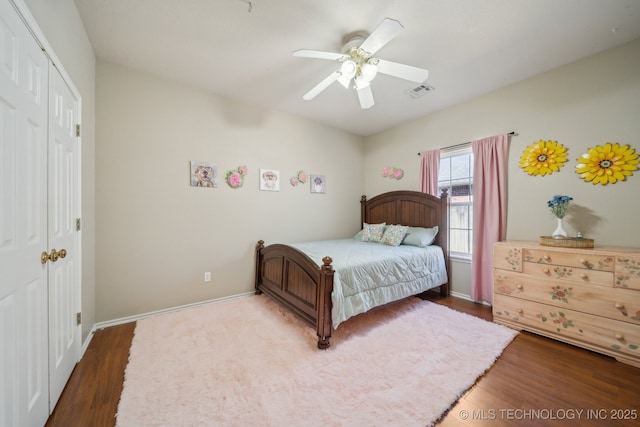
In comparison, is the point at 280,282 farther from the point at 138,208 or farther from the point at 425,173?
the point at 425,173

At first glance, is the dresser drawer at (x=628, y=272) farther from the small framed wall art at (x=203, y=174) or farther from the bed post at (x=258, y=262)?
the small framed wall art at (x=203, y=174)

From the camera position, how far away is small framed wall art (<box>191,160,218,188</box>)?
286cm

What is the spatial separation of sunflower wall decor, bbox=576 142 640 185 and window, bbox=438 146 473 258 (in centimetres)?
109

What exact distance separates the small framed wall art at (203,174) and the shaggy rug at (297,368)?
1536 millimetres

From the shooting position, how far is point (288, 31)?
197cm

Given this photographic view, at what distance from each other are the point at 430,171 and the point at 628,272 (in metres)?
2.18

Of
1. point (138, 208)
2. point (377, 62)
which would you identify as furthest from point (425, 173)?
point (138, 208)

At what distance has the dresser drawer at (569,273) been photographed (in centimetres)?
194

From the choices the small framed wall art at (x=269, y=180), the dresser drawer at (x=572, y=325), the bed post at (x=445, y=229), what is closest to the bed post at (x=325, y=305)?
the small framed wall art at (x=269, y=180)

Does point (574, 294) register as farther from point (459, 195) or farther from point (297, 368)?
point (297, 368)

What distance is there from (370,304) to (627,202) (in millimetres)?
2531

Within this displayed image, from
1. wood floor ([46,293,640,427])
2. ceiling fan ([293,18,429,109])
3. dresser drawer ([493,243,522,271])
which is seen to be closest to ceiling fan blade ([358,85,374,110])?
ceiling fan ([293,18,429,109])

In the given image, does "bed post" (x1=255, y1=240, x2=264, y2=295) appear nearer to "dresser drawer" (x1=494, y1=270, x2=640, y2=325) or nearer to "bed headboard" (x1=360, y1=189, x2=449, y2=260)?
"bed headboard" (x1=360, y1=189, x2=449, y2=260)

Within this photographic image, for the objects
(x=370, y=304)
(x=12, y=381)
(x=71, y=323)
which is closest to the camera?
(x=12, y=381)
